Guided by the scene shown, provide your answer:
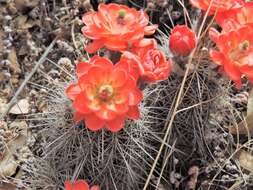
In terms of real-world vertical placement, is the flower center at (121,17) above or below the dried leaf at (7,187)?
above

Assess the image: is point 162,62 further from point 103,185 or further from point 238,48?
point 103,185

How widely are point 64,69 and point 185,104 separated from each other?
46 cm

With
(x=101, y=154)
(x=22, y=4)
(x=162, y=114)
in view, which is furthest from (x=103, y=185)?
(x=22, y=4)

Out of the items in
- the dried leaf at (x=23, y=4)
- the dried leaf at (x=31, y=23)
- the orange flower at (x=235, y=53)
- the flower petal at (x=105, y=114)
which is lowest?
the dried leaf at (x=31, y=23)

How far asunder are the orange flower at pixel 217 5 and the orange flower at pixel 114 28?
156 mm

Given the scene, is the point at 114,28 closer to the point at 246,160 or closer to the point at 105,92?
the point at 105,92

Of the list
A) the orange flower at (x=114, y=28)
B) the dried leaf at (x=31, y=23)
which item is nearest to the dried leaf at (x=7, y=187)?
the orange flower at (x=114, y=28)

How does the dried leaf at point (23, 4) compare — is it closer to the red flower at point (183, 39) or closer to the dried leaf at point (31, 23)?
the dried leaf at point (31, 23)

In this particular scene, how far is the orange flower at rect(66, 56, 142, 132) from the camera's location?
1523 mm

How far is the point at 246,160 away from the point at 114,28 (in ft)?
2.18

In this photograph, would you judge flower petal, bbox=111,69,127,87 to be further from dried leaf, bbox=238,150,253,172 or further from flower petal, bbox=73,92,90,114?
dried leaf, bbox=238,150,253,172

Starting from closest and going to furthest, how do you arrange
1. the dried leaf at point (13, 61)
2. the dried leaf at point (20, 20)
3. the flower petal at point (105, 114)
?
the flower petal at point (105, 114)
the dried leaf at point (13, 61)
the dried leaf at point (20, 20)

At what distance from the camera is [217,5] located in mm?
1716

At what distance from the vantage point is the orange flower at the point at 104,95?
1.52 meters
